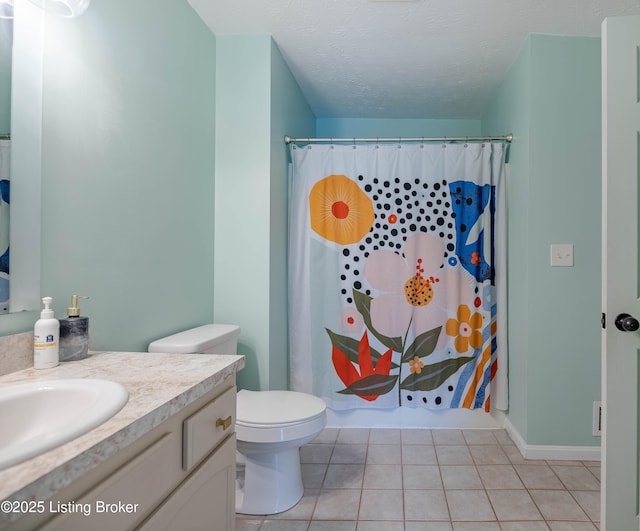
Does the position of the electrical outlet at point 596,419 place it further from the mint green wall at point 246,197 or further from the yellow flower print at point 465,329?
the mint green wall at point 246,197

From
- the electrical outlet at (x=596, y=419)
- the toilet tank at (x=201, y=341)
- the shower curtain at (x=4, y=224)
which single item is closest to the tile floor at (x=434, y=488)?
the electrical outlet at (x=596, y=419)

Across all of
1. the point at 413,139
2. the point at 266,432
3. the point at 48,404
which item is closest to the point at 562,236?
the point at 413,139

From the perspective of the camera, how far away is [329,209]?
7.98ft

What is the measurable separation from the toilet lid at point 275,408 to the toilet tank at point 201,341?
255 mm

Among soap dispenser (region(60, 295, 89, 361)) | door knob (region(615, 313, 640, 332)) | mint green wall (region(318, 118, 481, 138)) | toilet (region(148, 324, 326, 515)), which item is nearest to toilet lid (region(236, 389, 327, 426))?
toilet (region(148, 324, 326, 515))

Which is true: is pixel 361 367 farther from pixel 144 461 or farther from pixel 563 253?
pixel 144 461

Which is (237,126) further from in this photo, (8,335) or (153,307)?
(8,335)

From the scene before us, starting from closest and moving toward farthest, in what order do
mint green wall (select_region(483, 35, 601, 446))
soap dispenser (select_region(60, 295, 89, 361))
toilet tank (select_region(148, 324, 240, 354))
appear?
soap dispenser (select_region(60, 295, 89, 361)) < toilet tank (select_region(148, 324, 240, 354)) < mint green wall (select_region(483, 35, 601, 446))

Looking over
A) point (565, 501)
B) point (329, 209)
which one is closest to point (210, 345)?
point (329, 209)

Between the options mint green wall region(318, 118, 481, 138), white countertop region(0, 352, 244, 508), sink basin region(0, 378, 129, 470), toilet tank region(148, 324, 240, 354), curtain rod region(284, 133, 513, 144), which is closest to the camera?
white countertop region(0, 352, 244, 508)

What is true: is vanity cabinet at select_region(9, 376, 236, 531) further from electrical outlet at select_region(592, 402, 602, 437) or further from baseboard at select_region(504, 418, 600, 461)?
electrical outlet at select_region(592, 402, 602, 437)

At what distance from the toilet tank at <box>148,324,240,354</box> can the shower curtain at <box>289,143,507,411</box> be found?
0.68 meters

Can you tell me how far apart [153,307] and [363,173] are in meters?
1.49

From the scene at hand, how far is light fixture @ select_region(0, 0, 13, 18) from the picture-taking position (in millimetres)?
957
